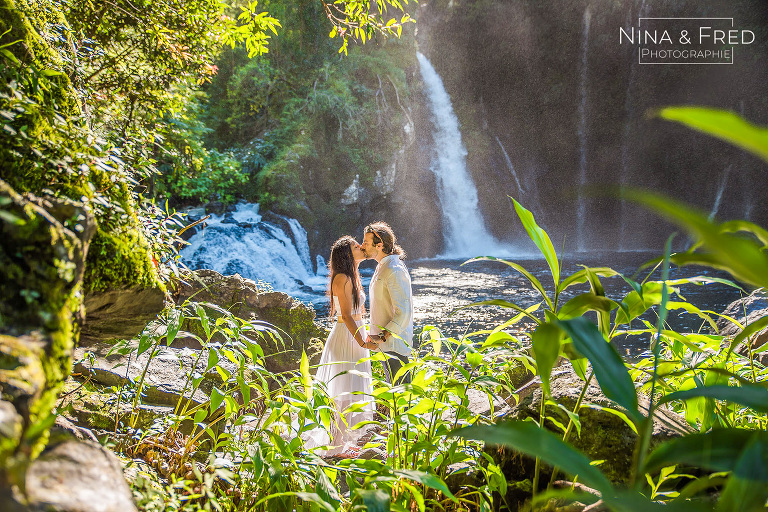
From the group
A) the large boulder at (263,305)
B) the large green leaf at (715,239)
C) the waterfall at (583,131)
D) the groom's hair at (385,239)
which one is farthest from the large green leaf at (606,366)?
the waterfall at (583,131)

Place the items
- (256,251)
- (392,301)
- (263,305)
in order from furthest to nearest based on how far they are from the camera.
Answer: (256,251)
(263,305)
(392,301)

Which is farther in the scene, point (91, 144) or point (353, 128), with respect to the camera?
point (353, 128)

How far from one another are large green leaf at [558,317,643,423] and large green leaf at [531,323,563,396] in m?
A: 0.03

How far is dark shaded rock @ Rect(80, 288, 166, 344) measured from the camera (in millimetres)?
1329

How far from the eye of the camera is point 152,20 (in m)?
3.10

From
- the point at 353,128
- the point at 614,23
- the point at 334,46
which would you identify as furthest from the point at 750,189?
the point at 334,46

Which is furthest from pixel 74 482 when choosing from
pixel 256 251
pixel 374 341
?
pixel 256 251

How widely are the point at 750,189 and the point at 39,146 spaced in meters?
20.8

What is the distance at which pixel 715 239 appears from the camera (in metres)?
0.53

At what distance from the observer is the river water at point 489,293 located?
8.05m

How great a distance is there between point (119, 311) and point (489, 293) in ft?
32.2

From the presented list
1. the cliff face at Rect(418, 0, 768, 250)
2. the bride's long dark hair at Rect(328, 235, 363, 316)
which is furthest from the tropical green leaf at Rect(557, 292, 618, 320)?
the cliff face at Rect(418, 0, 768, 250)

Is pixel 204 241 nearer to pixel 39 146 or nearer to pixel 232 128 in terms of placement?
pixel 232 128

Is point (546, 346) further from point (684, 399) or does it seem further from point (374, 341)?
point (374, 341)
